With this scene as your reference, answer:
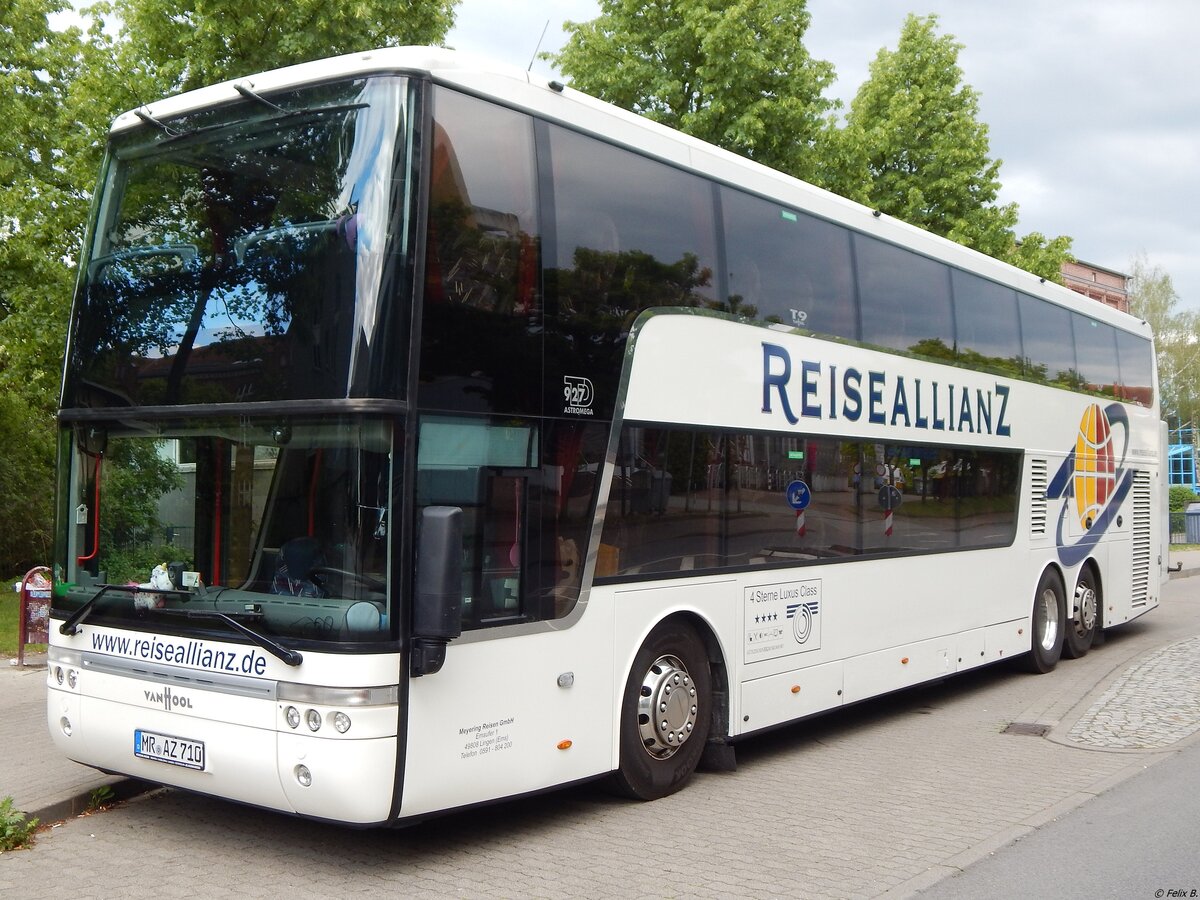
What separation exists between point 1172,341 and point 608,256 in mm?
69865

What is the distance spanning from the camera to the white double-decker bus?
567cm

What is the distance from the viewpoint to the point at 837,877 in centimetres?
600

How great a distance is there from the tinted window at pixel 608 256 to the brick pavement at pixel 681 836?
243 centimetres

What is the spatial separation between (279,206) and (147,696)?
263 cm

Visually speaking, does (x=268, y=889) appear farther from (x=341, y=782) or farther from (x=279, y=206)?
(x=279, y=206)

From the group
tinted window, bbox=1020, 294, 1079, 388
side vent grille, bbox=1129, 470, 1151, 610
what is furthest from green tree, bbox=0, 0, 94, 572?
side vent grille, bbox=1129, 470, 1151, 610

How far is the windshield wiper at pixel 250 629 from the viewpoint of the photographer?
5590mm

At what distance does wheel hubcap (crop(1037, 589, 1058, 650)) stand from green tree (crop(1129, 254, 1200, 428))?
59.2m

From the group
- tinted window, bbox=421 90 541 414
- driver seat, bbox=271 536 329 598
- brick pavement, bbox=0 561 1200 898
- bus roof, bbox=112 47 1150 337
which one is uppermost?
bus roof, bbox=112 47 1150 337

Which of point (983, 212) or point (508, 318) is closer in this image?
point (508, 318)

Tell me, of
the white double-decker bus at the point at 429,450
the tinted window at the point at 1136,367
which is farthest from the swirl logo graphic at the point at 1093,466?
the white double-decker bus at the point at 429,450

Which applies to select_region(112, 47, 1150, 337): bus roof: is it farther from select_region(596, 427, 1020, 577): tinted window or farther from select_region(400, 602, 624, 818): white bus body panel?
select_region(400, 602, 624, 818): white bus body panel

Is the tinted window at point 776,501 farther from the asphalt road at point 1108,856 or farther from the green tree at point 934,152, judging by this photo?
the green tree at point 934,152

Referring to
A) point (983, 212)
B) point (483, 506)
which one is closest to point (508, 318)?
point (483, 506)
